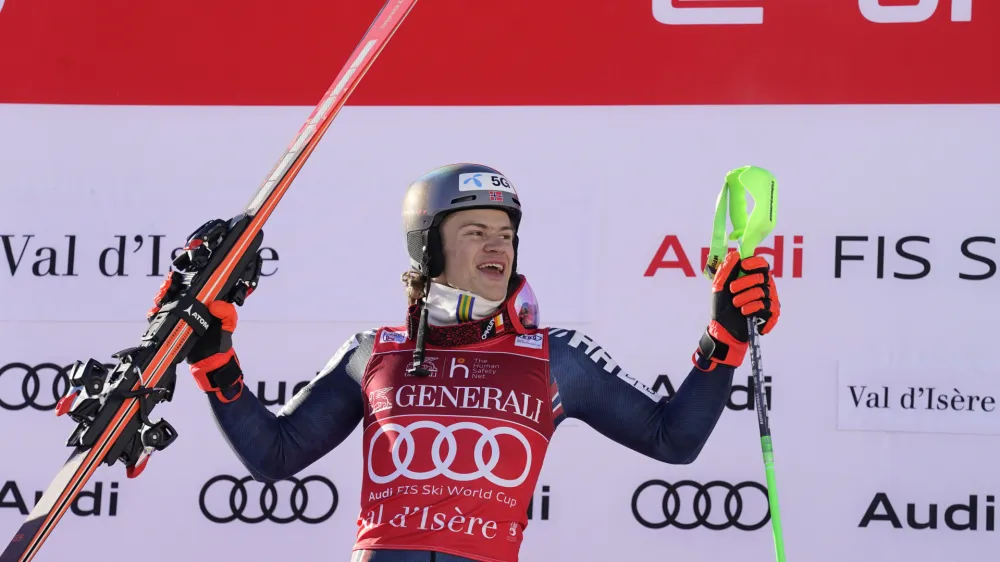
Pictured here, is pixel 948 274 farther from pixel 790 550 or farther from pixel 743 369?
pixel 790 550

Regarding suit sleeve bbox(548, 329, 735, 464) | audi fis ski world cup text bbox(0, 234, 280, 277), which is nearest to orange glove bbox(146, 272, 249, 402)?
suit sleeve bbox(548, 329, 735, 464)

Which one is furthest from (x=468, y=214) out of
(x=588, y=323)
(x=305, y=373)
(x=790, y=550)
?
(x=790, y=550)

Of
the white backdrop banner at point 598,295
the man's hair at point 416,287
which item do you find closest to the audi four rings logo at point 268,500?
the white backdrop banner at point 598,295

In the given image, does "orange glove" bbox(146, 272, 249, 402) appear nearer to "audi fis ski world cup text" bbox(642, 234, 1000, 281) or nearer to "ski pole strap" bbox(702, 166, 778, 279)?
"ski pole strap" bbox(702, 166, 778, 279)

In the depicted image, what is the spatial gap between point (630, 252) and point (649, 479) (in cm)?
69

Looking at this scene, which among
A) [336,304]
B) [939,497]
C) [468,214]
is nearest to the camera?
[468,214]

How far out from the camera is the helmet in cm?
273

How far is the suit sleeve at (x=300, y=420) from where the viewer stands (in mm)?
2629

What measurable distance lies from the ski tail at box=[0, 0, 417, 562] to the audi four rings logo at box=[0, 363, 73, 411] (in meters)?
1.40

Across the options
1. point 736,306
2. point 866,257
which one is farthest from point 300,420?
point 866,257

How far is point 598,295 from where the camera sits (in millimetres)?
3564

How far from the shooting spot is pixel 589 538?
11.6 feet

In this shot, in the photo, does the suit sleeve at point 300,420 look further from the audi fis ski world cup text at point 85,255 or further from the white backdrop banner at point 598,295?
the audi fis ski world cup text at point 85,255

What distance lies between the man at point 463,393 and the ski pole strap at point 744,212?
6 centimetres
